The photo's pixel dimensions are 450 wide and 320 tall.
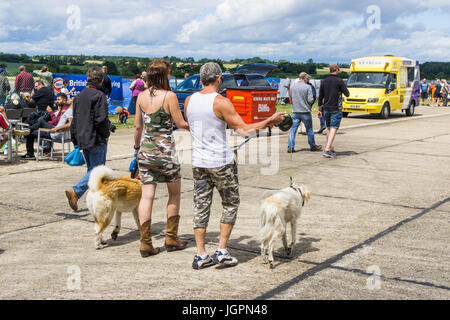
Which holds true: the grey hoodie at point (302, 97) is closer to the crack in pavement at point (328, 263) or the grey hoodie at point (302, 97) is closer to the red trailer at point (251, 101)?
the red trailer at point (251, 101)

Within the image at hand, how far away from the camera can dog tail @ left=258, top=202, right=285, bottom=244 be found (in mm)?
4770

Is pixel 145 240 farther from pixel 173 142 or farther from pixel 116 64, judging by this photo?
pixel 116 64

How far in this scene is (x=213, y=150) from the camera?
15.8 ft

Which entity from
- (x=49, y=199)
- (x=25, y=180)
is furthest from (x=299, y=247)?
(x=25, y=180)

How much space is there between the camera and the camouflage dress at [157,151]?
515 cm

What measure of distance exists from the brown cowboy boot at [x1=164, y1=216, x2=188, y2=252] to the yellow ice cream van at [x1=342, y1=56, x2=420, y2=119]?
18791 mm

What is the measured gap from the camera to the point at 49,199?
771 centimetres

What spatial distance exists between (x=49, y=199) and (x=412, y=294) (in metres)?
5.50

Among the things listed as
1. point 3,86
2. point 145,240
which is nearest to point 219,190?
point 145,240

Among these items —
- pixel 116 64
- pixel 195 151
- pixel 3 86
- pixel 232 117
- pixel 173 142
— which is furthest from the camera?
pixel 116 64

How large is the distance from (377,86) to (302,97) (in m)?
12.1

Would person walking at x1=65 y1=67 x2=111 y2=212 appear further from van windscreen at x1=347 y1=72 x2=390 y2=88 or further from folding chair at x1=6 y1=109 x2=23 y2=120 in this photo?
van windscreen at x1=347 y1=72 x2=390 y2=88

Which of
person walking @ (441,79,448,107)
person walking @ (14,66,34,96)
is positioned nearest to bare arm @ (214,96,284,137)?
person walking @ (14,66,34,96)
